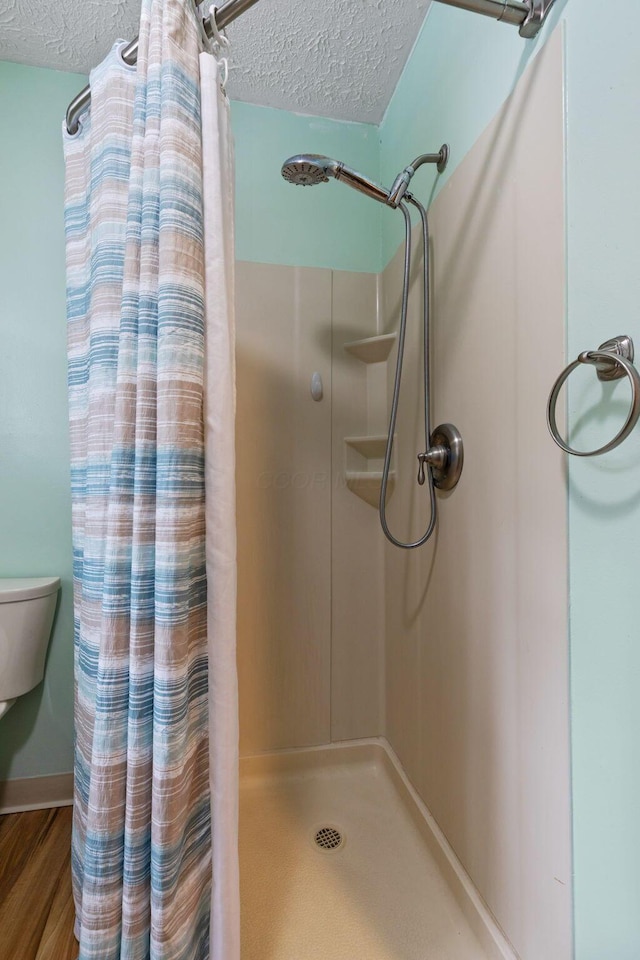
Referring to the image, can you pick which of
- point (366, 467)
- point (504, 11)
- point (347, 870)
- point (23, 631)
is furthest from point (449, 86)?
point (347, 870)

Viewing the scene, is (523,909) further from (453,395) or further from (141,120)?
(141,120)

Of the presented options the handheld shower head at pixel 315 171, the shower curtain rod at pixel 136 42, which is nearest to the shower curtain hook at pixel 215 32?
the shower curtain rod at pixel 136 42

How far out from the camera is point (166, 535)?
673mm

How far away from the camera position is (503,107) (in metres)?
0.86

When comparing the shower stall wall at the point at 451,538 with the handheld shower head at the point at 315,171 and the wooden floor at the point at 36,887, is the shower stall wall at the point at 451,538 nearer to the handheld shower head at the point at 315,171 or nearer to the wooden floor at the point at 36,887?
the handheld shower head at the point at 315,171

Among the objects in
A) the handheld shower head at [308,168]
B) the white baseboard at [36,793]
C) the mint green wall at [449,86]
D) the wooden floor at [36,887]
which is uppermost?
the mint green wall at [449,86]

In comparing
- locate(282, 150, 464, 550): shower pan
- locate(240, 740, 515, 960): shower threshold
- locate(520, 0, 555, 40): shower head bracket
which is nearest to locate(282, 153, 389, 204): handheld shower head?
locate(282, 150, 464, 550): shower pan

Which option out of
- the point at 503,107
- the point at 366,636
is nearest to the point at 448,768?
the point at 366,636

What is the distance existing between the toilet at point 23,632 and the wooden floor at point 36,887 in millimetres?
355

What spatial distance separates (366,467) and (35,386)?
1.09 m

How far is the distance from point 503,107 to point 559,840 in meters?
1.30

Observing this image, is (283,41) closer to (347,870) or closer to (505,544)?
(505,544)

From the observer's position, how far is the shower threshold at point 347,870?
0.94 m

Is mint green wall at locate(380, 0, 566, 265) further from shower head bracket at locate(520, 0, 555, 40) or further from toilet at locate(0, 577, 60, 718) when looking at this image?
toilet at locate(0, 577, 60, 718)
